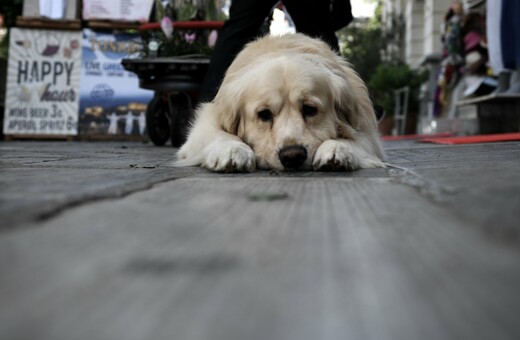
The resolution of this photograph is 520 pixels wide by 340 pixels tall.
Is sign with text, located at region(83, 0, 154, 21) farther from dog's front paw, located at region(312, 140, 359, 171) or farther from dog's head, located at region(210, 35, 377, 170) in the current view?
dog's front paw, located at region(312, 140, 359, 171)

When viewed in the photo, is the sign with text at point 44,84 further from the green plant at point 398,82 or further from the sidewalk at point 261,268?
the sidewalk at point 261,268

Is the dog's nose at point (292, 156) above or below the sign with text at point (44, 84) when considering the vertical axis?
below

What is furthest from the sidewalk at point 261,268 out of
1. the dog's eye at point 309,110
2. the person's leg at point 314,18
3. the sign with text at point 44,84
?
the sign with text at point 44,84

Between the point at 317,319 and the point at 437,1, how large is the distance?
1384 centimetres

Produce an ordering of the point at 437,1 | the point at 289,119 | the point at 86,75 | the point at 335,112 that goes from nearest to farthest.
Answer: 1. the point at 289,119
2. the point at 335,112
3. the point at 86,75
4. the point at 437,1

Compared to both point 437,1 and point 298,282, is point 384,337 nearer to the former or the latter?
point 298,282

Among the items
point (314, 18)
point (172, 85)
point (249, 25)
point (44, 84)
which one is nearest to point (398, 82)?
point (44, 84)

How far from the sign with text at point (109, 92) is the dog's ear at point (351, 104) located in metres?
5.95

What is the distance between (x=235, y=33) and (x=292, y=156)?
171cm

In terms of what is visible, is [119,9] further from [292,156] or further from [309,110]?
[292,156]

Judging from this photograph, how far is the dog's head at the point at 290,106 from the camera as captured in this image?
2645 mm

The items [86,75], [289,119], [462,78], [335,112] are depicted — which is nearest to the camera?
[289,119]

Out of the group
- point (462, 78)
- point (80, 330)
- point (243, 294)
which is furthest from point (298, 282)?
point (462, 78)

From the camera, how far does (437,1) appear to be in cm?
1312
